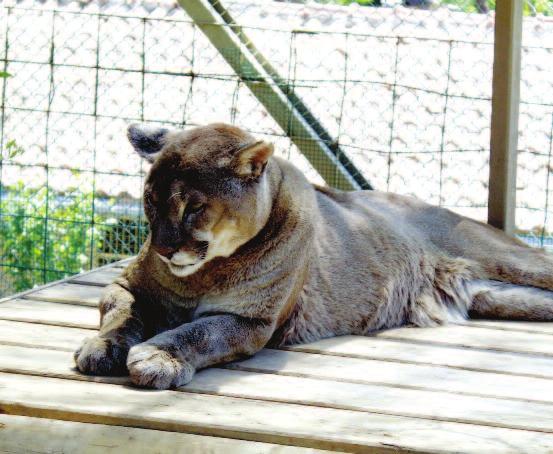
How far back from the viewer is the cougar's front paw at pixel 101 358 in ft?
11.0

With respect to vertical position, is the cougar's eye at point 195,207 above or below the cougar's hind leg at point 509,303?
above

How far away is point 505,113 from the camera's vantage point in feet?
17.0

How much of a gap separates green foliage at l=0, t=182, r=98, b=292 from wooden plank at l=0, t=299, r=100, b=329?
8.28 ft

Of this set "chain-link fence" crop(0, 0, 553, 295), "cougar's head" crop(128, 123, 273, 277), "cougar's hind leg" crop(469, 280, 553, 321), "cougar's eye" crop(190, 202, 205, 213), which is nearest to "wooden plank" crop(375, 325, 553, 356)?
"cougar's hind leg" crop(469, 280, 553, 321)

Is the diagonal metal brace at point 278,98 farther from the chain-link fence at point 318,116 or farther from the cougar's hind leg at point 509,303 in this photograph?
the cougar's hind leg at point 509,303

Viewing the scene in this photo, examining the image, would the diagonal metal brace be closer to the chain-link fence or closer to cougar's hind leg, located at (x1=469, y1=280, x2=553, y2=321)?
the chain-link fence

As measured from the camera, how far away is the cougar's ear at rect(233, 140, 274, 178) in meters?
3.61

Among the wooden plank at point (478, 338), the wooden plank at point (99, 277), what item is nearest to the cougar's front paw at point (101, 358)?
the wooden plank at point (478, 338)

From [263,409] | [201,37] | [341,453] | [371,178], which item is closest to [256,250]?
[263,409]

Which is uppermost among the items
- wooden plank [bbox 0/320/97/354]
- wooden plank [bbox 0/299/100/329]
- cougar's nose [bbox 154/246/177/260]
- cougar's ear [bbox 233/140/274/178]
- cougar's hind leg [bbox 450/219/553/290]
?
cougar's ear [bbox 233/140/274/178]

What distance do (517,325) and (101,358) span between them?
2.06 m

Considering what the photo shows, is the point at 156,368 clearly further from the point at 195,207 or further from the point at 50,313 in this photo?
the point at 50,313

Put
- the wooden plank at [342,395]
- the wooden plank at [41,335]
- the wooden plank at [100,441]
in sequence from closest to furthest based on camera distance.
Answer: the wooden plank at [100,441]
the wooden plank at [342,395]
the wooden plank at [41,335]

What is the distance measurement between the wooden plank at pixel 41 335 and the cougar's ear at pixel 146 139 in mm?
760
